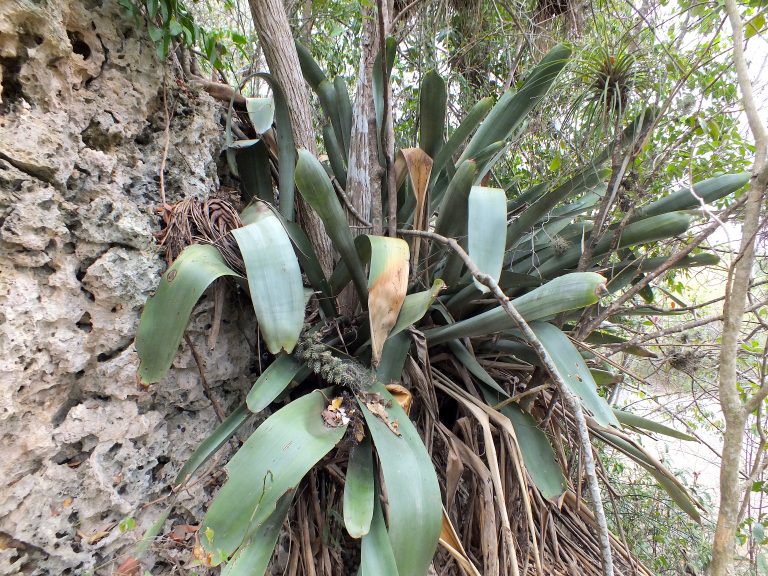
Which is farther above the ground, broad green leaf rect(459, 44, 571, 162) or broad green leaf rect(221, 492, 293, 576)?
broad green leaf rect(459, 44, 571, 162)

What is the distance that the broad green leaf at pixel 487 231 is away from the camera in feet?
2.12

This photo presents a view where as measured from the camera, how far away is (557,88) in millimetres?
1001

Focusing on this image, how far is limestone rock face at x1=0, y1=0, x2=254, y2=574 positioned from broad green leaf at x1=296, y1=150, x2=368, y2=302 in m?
0.26

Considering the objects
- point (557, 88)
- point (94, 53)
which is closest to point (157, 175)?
point (94, 53)

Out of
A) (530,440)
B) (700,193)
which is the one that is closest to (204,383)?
(530,440)

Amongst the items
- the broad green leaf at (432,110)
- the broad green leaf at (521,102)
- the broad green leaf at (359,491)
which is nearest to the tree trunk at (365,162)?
the broad green leaf at (432,110)

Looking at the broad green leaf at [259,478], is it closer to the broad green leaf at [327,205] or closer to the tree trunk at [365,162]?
the broad green leaf at [327,205]

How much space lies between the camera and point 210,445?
63 cm

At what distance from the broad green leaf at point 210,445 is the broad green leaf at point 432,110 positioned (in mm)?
744

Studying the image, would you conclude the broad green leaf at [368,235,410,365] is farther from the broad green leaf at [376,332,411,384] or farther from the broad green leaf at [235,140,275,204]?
the broad green leaf at [235,140,275,204]

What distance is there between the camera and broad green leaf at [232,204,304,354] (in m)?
0.60

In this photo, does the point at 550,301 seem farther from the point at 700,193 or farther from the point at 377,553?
the point at 700,193

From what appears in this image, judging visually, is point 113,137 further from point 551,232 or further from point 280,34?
point 551,232

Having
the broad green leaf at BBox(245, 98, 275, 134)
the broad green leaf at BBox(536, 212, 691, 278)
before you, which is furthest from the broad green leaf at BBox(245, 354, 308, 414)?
the broad green leaf at BBox(536, 212, 691, 278)
